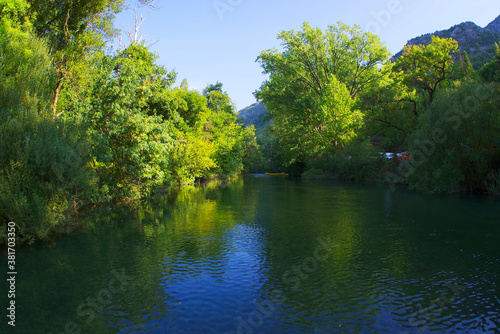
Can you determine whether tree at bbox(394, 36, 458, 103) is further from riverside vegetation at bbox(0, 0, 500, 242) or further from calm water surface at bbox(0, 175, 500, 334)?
calm water surface at bbox(0, 175, 500, 334)

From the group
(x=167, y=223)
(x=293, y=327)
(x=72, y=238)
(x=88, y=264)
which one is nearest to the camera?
(x=293, y=327)

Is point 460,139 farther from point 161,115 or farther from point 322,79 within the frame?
point 322,79

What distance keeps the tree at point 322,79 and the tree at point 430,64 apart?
22.6 feet

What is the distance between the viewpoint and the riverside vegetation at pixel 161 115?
1297 cm

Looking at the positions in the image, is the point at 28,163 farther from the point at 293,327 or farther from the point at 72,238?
the point at 293,327

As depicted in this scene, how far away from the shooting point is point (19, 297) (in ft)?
26.8

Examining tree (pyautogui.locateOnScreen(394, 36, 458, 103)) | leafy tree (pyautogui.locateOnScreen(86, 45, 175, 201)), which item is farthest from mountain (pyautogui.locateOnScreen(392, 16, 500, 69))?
leafy tree (pyautogui.locateOnScreen(86, 45, 175, 201))

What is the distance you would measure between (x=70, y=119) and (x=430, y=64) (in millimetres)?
42144

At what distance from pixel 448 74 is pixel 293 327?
156 feet

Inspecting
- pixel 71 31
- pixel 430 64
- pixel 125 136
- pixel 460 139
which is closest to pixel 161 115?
pixel 125 136

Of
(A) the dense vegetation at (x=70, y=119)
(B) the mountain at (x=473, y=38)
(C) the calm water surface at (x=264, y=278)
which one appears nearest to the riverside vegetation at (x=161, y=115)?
(A) the dense vegetation at (x=70, y=119)

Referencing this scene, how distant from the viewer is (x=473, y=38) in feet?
412

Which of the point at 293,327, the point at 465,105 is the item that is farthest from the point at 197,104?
the point at 293,327

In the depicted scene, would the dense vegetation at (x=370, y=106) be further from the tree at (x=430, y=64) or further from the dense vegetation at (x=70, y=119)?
the dense vegetation at (x=70, y=119)
